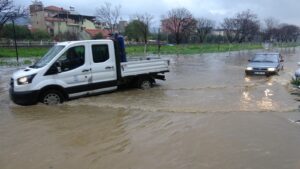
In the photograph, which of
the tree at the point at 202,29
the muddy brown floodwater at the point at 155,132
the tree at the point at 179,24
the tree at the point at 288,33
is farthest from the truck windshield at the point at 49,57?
the tree at the point at 288,33

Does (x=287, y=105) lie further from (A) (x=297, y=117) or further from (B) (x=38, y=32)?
(B) (x=38, y=32)

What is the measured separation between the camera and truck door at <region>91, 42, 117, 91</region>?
35.9ft

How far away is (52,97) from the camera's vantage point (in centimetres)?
1013

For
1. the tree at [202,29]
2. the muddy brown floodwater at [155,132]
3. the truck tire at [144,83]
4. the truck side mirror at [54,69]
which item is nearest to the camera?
the muddy brown floodwater at [155,132]

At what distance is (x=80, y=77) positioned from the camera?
418 inches

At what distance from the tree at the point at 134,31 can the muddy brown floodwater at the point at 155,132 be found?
50.1 meters

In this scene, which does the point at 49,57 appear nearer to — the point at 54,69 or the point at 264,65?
the point at 54,69

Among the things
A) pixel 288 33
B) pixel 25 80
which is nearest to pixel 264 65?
pixel 25 80

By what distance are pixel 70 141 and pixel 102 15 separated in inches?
1672

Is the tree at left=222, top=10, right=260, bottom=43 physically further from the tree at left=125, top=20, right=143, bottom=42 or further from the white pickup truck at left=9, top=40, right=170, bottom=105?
the white pickup truck at left=9, top=40, right=170, bottom=105

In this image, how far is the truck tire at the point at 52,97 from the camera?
32.8ft

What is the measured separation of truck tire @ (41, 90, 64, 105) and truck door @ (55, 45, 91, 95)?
32cm

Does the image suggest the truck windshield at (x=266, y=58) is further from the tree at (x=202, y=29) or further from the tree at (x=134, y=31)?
the tree at (x=202, y=29)

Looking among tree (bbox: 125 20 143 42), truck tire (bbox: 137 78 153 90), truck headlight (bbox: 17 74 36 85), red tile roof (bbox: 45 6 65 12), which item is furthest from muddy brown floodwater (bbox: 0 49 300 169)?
red tile roof (bbox: 45 6 65 12)
